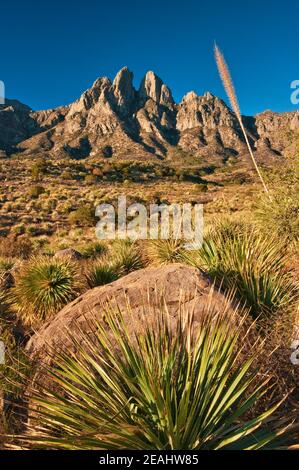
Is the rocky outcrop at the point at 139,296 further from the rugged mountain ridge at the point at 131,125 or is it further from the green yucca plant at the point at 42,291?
the rugged mountain ridge at the point at 131,125

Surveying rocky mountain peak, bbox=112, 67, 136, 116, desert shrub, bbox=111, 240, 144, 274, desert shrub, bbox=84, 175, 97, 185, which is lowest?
desert shrub, bbox=111, 240, 144, 274

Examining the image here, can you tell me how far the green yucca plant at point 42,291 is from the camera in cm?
918

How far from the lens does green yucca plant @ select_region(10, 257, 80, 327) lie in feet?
30.1

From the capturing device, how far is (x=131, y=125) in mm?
136000

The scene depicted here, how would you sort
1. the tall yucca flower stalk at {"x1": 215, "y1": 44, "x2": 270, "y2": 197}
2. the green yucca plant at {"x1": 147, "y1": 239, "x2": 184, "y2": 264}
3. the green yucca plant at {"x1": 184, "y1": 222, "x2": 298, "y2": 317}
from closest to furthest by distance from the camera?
the green yucca plant at {"x1": 184, "y1": 222, "x2": 298, "y2": 317}, the green yucca plant at {"x1": 147, "y1": 239, "x2": 184, "y2": 264}, the tall yucca flower stalk at {"x1": 215, "y1": 44, "x2": 270, "y2": 197}

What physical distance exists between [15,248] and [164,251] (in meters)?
12.5

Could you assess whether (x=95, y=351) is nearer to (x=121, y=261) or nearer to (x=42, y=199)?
(x=121, y=261)

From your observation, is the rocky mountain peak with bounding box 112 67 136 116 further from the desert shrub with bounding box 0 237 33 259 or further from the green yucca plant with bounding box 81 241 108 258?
the green yucca plant with bounding box 81 241 108 258

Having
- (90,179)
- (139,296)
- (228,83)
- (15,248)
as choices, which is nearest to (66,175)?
(90,179)

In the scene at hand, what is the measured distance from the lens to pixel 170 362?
10.2 ft

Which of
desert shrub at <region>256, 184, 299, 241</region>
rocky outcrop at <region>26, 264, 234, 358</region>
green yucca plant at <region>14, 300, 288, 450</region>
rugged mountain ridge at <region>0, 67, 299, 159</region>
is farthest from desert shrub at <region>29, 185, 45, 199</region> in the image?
rugged mountain ridge at <region>0, 67, 299, 159</region>

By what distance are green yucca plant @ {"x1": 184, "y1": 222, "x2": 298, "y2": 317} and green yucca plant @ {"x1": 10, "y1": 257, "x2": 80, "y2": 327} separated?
12.2 feet

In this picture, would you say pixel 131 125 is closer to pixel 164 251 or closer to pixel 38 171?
pixel 38 171
